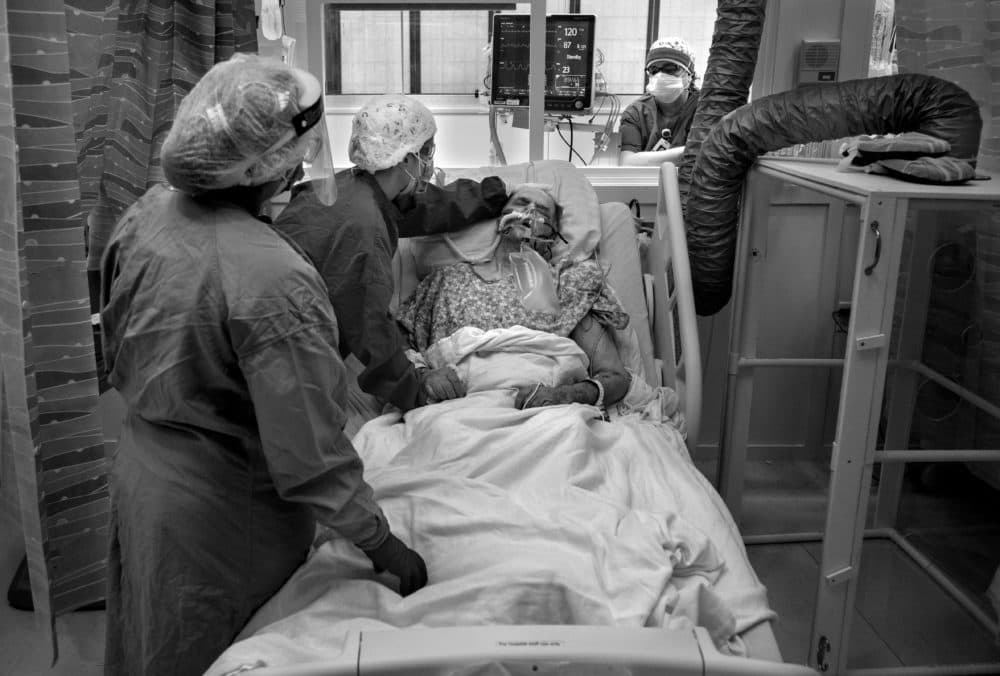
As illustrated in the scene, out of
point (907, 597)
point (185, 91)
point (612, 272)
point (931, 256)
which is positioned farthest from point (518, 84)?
point (907, 597)

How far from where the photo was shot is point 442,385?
2.33 metres

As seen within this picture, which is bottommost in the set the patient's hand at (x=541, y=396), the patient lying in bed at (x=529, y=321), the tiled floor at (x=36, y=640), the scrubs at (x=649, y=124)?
the tiled floor at (x=36, y=640)

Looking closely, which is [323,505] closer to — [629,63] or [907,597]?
[907,597]

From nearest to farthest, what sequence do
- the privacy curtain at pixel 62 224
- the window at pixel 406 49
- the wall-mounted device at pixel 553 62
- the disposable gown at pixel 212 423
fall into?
the disposable gown at pixel 212 423, the privacy curtain at pixel 62 224, the wall-mounted device at pixel 553 62, the window at pixel 406 49

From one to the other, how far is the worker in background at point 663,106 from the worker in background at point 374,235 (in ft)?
5.69

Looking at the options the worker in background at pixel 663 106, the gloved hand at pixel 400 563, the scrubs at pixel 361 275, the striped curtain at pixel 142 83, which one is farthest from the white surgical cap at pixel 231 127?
the worker in background at pixel 663 106

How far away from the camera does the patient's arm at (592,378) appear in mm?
2291

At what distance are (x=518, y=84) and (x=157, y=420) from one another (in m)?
2.14

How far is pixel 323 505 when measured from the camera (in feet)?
4.68

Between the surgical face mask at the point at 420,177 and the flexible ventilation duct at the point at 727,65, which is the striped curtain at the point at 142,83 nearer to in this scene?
the surgical face mask at the point at 420,177

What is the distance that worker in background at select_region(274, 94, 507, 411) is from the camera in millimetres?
2283

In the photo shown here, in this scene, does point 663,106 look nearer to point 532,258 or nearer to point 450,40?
point 450,40

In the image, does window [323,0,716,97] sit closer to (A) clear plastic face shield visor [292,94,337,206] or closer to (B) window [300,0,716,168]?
(B) window [300,0,716,168]

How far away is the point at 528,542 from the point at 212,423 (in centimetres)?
57
